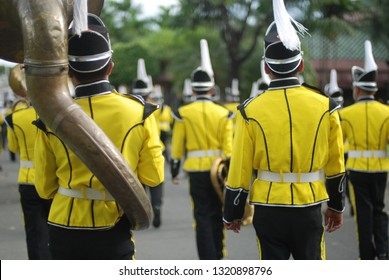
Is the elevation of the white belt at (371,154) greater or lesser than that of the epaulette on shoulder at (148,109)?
lesser

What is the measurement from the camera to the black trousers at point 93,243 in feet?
11.5

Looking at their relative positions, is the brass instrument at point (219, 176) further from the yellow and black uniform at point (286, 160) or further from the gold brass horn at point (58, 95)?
the gold brass horn at point (58, 95)

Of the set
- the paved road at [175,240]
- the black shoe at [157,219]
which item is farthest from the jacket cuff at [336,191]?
the black shoe at [157,219]

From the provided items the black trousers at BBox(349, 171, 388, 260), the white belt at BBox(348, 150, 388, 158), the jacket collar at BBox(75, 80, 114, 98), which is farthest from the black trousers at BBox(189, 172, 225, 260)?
the jacket collar at BBox(75, 80, 114, 98)

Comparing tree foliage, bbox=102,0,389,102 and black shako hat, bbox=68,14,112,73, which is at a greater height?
black shako hat, bbox=68,14,112,73

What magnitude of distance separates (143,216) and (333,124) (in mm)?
1584

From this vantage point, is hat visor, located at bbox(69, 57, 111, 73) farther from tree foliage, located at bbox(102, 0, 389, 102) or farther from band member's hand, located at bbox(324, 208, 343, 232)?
tree foliage, located at bbox(102, 0, 389, 102)

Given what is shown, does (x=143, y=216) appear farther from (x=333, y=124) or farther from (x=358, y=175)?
(x=358, y=175)

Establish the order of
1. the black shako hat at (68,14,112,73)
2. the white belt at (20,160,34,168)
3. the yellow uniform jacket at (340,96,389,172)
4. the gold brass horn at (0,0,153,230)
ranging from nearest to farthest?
the gold brass horn at (0,0,153,230) < the black shako hat at (68,14,112,73) < the white belt at (20,160,34,168) < the yellow uniform jacket at (340,96,389,172)

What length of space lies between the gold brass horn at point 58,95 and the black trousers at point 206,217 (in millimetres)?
3614

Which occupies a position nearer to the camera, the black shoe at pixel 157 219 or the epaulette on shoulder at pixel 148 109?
the epaulette on shoulder at pixel 148 109

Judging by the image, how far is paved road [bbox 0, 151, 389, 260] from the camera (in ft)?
22.1

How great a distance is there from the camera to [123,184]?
9.21 ft

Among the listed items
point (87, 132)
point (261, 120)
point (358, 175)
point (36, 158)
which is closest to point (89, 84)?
point (36, 158)
